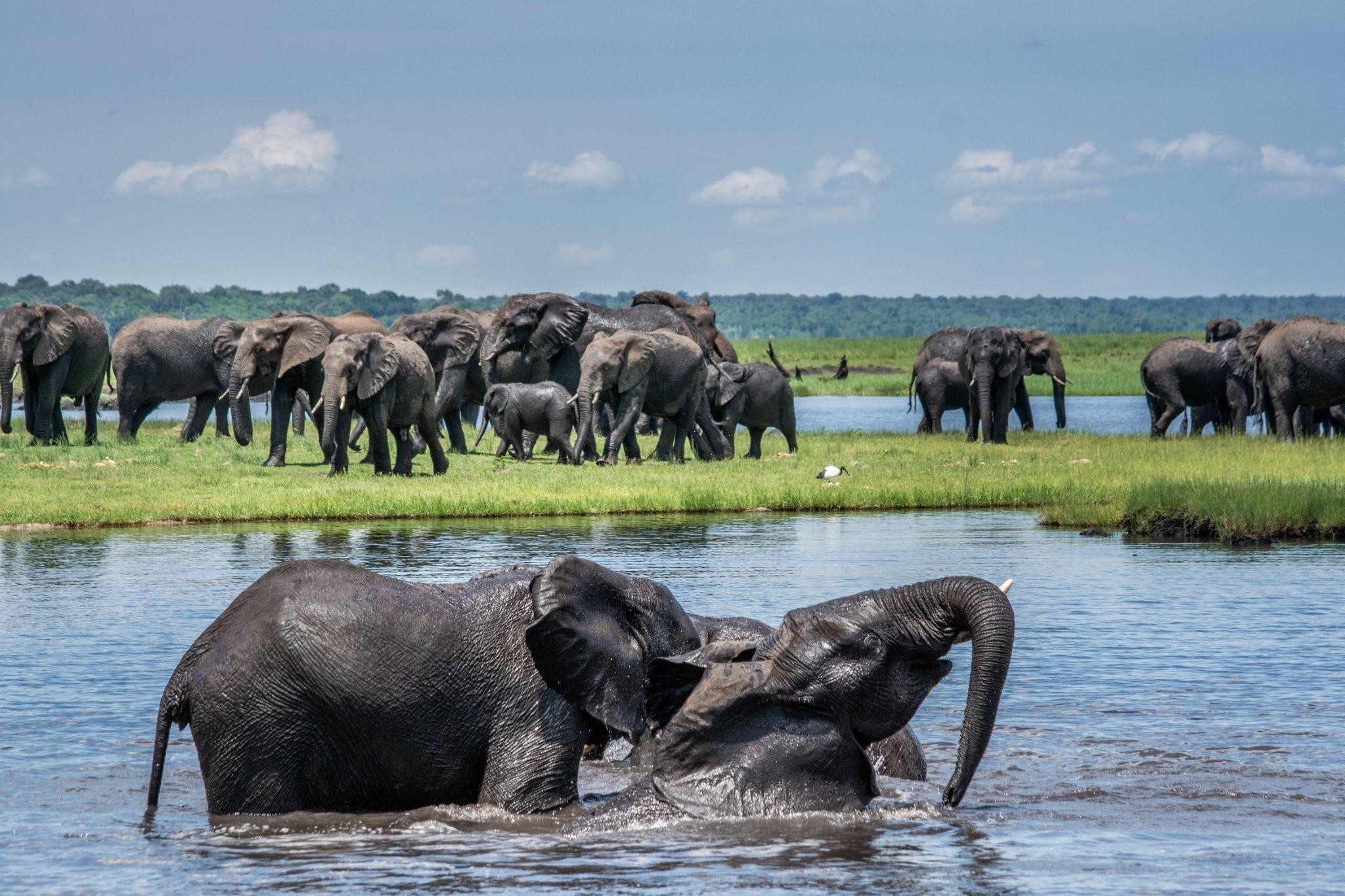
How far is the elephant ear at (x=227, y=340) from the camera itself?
97.9 feet

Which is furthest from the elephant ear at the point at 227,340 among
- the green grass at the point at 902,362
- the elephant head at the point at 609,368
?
the green grass at the point at 902,362

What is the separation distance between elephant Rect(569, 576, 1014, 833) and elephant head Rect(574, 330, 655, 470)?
17279 millimetres

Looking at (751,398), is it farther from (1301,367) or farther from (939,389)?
(1301,367)

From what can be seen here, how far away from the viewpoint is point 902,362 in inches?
3772

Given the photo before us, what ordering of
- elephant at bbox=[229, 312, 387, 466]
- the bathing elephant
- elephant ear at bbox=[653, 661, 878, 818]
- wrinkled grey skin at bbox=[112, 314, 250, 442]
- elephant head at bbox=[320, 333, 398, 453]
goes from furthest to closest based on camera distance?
wrinkled grey skin at bbox=[112, 314, 250, 442], the bathing elephant, elephant at bbox=[229, 312, 387, 466], elephant head at bbox=[320, 333, 398, 453], elephant ear at bbox=[653, 661, 878, 818]

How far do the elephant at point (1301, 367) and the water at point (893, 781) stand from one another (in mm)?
12050

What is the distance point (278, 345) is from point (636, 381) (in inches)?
202

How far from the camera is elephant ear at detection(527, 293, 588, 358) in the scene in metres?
28.4

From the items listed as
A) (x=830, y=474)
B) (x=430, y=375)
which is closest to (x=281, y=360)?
(x=430, y=375)

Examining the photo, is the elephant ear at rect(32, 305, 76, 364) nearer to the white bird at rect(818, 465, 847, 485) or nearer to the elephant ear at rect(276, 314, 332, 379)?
the elephant ear at rect(276, 314, 332, 379)

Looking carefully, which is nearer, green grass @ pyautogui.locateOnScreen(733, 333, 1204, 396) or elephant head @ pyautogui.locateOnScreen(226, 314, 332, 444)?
elephant head @ pyautogui.locateOnScreen(226, 314, 332, 444)

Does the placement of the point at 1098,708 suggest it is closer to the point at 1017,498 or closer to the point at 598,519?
the point at 598,519

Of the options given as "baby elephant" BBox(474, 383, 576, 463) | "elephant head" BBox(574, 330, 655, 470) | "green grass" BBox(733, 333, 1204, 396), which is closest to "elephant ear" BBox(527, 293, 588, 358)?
"baby elephant" BBox(474, 383, 576, 463)

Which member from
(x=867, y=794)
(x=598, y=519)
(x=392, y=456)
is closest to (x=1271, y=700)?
(x=867, y=794)
